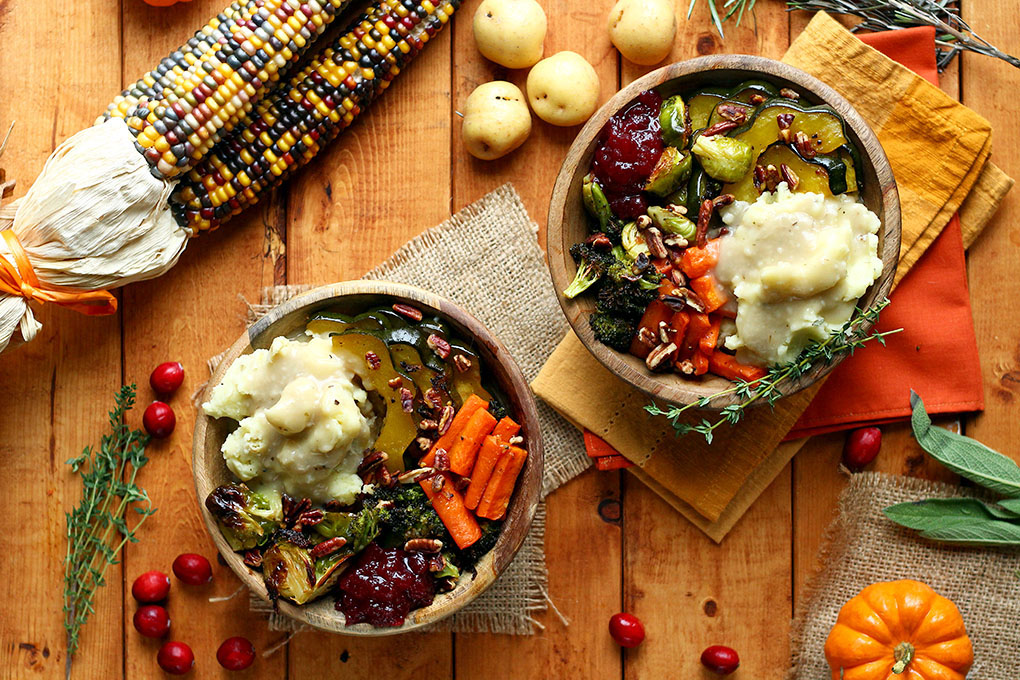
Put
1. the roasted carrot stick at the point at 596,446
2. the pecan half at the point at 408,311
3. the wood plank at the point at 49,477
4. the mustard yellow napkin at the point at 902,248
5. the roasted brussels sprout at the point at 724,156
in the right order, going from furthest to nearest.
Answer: the wood plank at the point at 49,477, the roasted carrot stick at the point at 596,446, the mustard yellow napkin at the point at 902,248, the pecan half at the point at 408,311, the roasted brussels sprout at the point at 724,156

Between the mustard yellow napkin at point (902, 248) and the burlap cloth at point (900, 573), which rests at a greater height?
the mustard yellow napkin at point (902, 248)

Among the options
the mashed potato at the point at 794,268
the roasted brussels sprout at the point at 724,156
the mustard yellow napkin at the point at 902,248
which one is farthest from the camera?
the mustard yellow napkin at the point at 902,248

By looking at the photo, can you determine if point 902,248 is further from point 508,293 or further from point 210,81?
point 210,81

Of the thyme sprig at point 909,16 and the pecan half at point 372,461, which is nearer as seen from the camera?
the pecan half at point 372,461

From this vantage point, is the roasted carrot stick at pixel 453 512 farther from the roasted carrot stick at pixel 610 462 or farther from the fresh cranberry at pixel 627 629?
the fresh cranberry at pixel 627 629

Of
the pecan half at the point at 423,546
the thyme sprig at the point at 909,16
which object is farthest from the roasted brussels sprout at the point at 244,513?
the thyme sprig at the point at 909,16

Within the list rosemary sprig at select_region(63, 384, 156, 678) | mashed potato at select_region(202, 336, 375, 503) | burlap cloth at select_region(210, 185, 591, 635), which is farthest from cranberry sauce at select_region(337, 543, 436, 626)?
rosemary sprig at select_region(63, 384, 156, 678)

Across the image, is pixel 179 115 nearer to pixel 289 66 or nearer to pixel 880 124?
pixel 289 66
